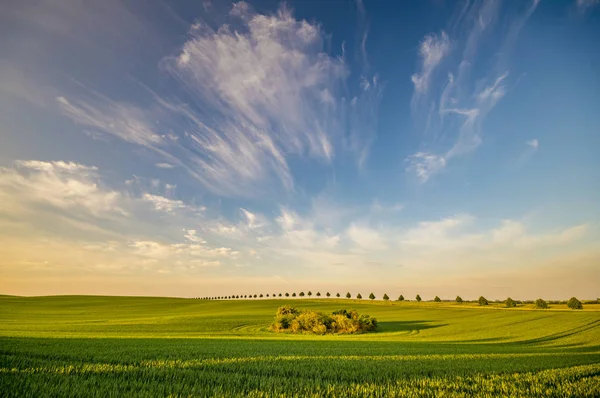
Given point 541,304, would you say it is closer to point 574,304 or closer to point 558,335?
point 574,304

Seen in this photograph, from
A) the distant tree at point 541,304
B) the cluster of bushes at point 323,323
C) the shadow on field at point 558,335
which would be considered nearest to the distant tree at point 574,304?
the distant tree at point 541,304

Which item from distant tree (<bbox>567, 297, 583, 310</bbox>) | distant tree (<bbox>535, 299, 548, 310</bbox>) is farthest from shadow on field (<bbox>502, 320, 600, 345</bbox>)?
distant tree (<bbox>567, 297, 583, 310</bbox>)

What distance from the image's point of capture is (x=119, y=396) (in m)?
7.97

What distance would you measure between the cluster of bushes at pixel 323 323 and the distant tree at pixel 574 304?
7017 centimetres

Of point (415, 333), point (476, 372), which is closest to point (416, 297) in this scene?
point (415, 333)

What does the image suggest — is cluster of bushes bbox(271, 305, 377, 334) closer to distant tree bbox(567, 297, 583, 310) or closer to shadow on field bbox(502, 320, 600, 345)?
shadow on field bbox(502, 320, 600, 345)

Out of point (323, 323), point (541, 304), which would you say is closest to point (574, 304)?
point (541, 304)

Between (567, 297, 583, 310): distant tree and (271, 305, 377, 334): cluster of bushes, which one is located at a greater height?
(567, 297, 583, 310): distant tree

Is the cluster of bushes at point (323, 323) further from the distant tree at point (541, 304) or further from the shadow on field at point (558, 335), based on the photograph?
the distant tree at point (541, 304)

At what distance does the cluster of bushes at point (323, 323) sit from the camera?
155 ft

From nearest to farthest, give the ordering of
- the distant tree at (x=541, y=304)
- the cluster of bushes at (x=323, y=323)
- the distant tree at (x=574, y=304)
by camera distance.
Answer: the cluster of bushes at (x=323, y=323)
the distant tree at (x=574, y=304)
the distant tree at (x=541, y=304)

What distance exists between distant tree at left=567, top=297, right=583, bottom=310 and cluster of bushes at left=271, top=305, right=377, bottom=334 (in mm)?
70166

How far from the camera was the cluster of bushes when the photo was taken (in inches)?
1859

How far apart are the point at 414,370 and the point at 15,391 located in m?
13.2
